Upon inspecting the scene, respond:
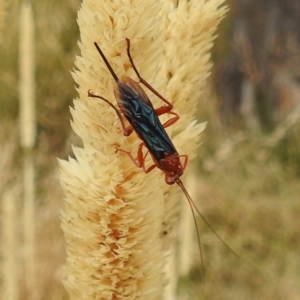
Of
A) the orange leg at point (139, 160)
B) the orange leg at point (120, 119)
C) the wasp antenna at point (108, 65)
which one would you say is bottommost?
the orange leg at point (139, 160)

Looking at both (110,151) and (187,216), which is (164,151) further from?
(110,151)

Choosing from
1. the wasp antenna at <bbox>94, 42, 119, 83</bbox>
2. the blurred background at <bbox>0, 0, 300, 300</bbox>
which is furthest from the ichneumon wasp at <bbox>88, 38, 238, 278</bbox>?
the blurred background at <bbox>0, 0, 300, 300</bbox>

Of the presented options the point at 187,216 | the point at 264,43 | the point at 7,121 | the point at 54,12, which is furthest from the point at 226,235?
the point at 264,43

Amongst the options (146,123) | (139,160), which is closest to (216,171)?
(146,123)

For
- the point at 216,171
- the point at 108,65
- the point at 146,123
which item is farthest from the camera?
the point at 216,171

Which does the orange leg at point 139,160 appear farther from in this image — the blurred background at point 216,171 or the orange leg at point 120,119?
the blurred background at point 216,171

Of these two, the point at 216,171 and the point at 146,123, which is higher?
the point at 216,171

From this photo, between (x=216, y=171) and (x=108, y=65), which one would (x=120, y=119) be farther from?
(x=216, y=171)

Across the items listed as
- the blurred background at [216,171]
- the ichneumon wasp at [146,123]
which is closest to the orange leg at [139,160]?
the ichneumon wasp at [146,123]
